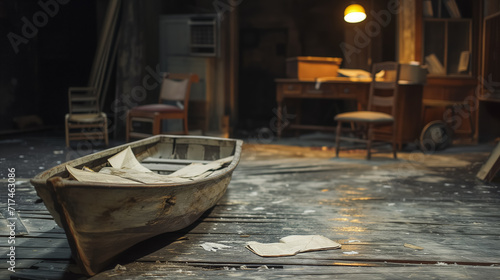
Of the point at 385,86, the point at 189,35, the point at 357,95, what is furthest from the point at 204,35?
the point at 385,86

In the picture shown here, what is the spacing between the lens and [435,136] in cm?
687

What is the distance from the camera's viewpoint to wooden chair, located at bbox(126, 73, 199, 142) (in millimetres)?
6453

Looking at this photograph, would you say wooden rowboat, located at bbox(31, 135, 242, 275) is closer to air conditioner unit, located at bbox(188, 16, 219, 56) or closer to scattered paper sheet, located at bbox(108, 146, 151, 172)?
scattered paper sheet, located at bbox(108, 146, 151, 172)

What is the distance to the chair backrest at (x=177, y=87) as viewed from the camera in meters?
6.90

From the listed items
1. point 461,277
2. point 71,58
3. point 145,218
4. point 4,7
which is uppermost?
point 4,7

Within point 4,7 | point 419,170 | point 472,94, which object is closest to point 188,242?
point 419,170

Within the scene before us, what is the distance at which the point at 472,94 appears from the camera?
25.1 ft

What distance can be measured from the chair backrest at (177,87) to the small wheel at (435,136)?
311cm

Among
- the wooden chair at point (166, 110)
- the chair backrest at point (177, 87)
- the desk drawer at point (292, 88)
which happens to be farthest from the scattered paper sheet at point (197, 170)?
the desk drawer at point (292, 88)

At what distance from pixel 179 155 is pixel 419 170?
8.17ft

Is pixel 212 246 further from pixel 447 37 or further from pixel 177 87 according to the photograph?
pixel 447 37

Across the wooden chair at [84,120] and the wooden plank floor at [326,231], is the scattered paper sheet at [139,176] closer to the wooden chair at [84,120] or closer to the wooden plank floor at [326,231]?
the wooden plank floor at [326,231]

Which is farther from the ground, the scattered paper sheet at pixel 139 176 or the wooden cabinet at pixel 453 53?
the wooden cabinet at pixel 453 53

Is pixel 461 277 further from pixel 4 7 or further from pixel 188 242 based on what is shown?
pixel 4 7
